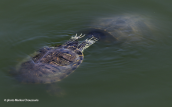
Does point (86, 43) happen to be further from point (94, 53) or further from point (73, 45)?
point (94, 53)

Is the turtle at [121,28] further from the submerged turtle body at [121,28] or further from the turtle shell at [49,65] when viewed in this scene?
the turtle shell at [49,65]

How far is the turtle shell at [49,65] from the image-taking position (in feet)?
11.3

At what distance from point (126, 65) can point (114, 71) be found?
0.34m

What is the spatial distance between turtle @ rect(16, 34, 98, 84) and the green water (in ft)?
0.46

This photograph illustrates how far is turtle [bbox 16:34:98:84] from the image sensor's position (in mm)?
3438

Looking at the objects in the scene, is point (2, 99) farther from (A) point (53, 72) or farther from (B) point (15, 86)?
(A) point (53, 72)

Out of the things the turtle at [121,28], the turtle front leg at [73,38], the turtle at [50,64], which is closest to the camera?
the turtle at [50,64]

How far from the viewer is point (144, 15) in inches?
Result: 223

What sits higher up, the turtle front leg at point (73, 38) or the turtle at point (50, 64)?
the turtle front leg at point (73, 38)

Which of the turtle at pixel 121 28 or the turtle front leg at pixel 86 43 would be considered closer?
the turtle front leg at pixel 86 43

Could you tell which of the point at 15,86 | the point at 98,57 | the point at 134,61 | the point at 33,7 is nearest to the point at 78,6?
the point at 33,7

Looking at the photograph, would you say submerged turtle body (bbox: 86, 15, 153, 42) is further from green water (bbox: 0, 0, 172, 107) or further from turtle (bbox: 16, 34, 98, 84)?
turtle (bbox: 16, 34, 98, 84)


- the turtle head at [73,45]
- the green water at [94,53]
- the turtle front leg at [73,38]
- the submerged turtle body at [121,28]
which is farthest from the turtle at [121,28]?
the turtle head at [73,45]

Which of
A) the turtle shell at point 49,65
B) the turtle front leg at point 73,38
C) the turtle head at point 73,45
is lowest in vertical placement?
the turtle shell at point 49,65
